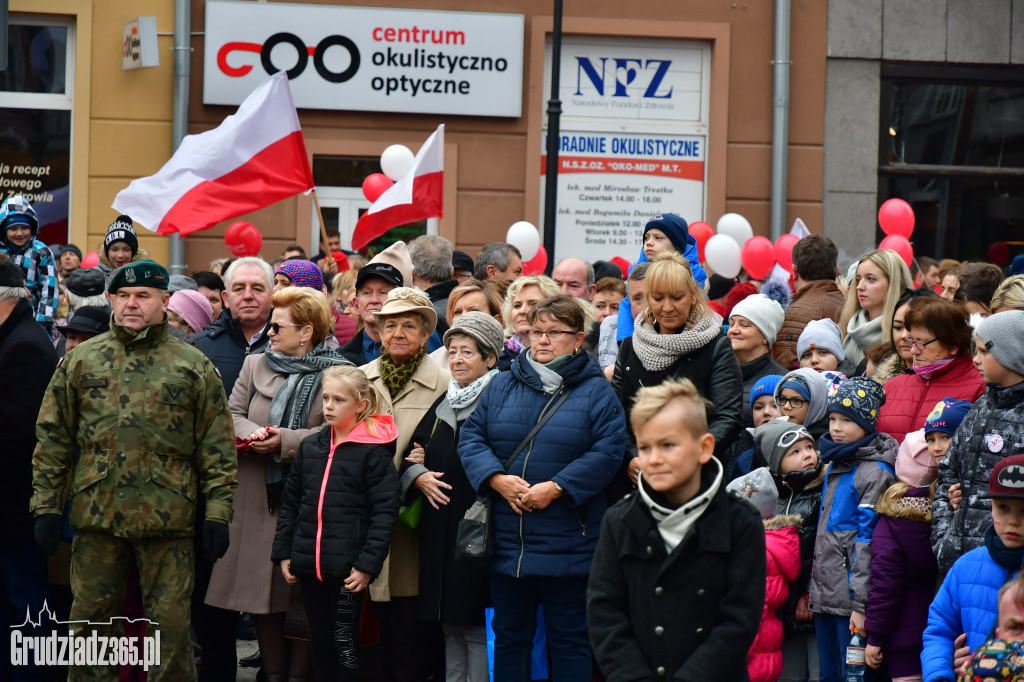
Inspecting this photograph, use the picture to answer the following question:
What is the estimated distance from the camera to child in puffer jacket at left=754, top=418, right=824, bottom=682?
19.0ft

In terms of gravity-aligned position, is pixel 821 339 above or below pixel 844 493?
above

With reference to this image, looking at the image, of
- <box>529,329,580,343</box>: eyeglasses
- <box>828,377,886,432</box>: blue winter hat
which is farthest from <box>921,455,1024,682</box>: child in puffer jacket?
<box>529,329,580,343</box>: eyeglasses

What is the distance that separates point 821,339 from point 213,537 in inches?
132

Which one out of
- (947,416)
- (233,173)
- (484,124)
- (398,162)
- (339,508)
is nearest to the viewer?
(947,416)

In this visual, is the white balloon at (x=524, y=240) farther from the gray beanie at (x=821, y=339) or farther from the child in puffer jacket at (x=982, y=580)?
the child in puffer jacket at (x=982, y=580)

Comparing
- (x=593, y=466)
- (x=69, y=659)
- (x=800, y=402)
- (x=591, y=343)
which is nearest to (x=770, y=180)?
(x=591, y=343)

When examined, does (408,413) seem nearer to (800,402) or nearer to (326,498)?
(326,498)

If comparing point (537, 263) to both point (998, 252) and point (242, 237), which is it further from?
point (998, 252)

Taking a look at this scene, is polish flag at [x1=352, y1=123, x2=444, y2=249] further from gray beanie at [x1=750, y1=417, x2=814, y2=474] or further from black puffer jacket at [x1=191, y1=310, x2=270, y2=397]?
gray beanie at [x1=750, y1=417, x2=814, y2=474]

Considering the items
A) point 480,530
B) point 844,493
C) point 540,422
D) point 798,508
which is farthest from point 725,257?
point 480,530

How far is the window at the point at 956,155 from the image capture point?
1456 cm

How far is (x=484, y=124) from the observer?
1398 cm

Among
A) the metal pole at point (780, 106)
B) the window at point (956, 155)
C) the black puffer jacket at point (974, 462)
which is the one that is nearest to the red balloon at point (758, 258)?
the metal pole at point (780, 106)

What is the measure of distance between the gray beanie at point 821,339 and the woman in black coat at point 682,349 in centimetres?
117
